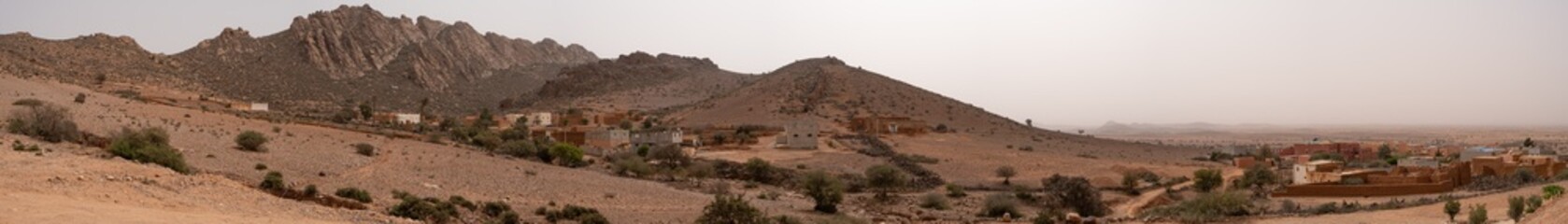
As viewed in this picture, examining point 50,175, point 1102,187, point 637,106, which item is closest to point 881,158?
point 1102,187

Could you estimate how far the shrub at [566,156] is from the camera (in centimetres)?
4000

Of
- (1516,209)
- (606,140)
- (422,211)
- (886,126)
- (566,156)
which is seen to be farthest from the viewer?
(886,126)

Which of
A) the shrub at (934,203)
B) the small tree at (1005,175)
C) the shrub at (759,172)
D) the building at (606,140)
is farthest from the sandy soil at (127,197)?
the building at (606,140)

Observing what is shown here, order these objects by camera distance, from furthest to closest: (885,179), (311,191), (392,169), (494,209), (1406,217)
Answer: (885,179) → (392,169) → (494,209) → (1406,217) → (311,191)

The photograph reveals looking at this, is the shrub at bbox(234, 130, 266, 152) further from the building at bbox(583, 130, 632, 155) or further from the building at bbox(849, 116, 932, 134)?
the building at bbox(849, 116, 932, 134)

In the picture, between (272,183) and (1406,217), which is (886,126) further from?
(272,183)

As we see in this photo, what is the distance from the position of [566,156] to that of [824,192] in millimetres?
13806

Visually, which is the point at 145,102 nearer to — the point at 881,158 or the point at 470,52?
the point at 881,158

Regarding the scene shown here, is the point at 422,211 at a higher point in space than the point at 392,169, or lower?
lower

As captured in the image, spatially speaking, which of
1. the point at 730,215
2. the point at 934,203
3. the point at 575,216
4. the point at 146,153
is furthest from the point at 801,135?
the point at 146,153

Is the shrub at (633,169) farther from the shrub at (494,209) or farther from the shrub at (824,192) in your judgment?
the shrub at (494,209)

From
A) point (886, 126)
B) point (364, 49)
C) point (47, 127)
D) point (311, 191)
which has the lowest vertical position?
point (311, 191)

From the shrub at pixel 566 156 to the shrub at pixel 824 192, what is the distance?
11.3 m

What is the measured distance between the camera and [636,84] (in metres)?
108
